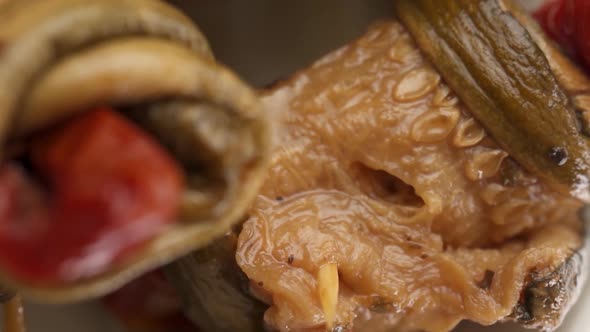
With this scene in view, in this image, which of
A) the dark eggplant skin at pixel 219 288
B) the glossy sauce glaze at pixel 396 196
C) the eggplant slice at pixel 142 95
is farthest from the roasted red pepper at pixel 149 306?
the eggplant slice at pixel 142 95

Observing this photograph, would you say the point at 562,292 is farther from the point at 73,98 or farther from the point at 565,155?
the point at 73,98

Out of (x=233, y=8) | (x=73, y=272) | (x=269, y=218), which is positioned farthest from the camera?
(x=233, y=8)

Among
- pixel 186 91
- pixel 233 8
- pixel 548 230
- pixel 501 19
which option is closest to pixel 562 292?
pixel 548 230

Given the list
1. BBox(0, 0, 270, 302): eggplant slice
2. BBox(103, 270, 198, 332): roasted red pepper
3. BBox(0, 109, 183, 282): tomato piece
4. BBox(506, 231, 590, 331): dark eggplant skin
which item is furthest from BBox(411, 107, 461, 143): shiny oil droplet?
BBox(103, 270, 198, 332): roasted red pepper

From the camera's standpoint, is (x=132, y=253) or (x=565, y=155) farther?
(x=565, y=155)

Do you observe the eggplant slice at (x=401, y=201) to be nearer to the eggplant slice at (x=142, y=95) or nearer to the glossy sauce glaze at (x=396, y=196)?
the glossy sauce glaze at (x=396, y=196)

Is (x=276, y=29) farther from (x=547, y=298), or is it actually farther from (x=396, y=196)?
(x=547, y=298)
